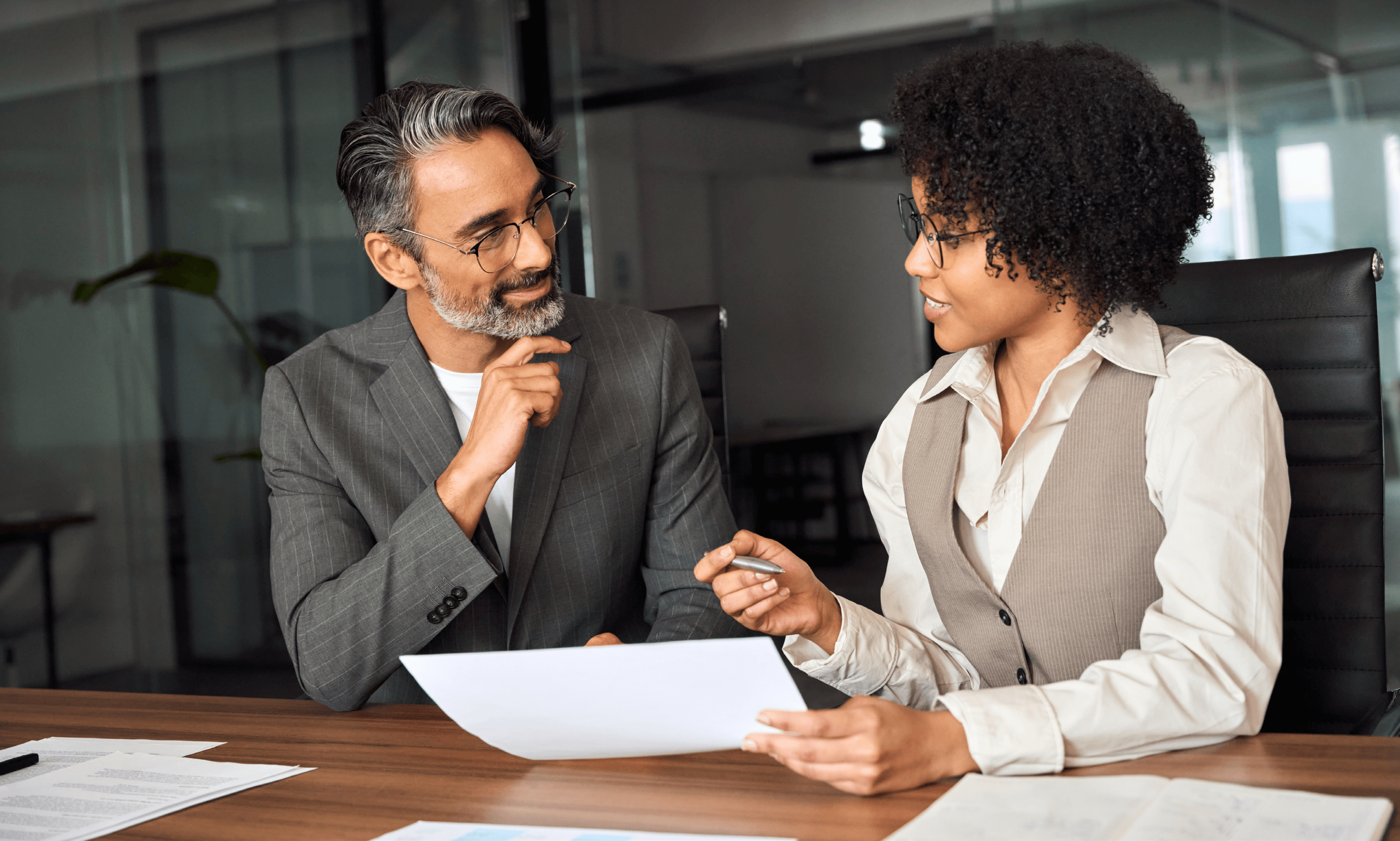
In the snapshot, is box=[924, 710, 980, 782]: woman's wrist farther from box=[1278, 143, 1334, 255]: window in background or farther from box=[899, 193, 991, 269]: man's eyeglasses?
box=[1278, 143, 1334, 255]: window in background

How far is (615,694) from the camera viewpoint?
99cm

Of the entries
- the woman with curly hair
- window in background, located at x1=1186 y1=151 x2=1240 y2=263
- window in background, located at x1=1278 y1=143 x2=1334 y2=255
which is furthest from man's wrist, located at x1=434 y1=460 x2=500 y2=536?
window in background, located at x1=1278 y1=143 x2=1334 y2=255

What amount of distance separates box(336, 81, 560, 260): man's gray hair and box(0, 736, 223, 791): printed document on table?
2.51 feet

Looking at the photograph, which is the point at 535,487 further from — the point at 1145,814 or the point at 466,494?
the point at 1145,814

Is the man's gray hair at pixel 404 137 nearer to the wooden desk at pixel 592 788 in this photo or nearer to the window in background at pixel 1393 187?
the wooden desk at pixel 592 788

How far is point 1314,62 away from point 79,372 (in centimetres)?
361

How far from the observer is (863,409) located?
19.8ft

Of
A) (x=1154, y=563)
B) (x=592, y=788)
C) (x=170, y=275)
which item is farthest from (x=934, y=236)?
(x=170, y=275)

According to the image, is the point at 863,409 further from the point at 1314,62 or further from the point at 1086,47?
the point at 1086,47

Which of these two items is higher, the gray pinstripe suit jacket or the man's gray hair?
the man's gray hair

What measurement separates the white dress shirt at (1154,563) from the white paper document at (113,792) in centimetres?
56

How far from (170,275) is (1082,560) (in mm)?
3044

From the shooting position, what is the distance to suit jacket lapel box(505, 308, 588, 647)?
158 cm

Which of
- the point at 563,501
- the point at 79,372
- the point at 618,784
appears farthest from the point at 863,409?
the point at 618,784
